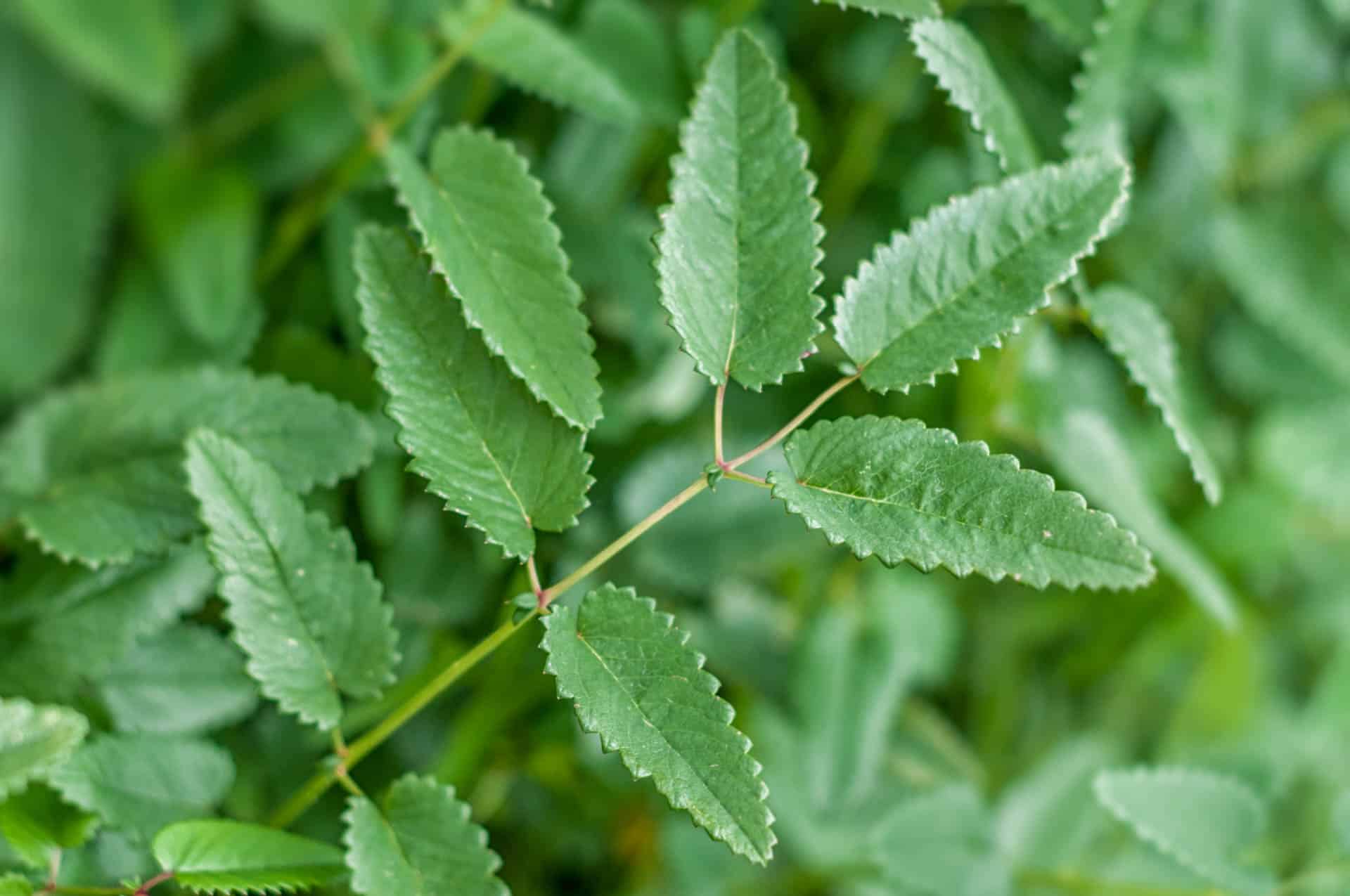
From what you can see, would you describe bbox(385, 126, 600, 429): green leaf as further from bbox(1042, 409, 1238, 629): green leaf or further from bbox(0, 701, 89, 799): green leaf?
bbox(1042, 409, 1238, 629): green leaf

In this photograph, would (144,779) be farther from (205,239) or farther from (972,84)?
(972,84)

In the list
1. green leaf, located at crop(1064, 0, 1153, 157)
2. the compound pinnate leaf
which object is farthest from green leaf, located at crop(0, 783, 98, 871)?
green leaf, located at crop(1064, 0, 1153, 157)

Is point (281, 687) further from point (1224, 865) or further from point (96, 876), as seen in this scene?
point (1224, 865)

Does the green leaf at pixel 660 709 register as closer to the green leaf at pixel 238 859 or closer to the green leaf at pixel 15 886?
the green leaf at pixel 238 859

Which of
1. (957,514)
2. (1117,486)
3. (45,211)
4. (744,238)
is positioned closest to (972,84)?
(744,238)

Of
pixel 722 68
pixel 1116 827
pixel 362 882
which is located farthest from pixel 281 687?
pixel 1116 827

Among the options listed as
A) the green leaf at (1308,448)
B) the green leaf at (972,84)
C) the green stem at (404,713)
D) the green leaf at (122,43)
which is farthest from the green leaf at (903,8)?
the green leaf at (1308,448)

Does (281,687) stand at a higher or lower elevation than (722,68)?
lower

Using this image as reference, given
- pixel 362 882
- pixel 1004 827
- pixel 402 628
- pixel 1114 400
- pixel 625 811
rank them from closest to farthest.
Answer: pixel 362 882 < pixel 402 628 < pixel 1004 827 < pixel 625 811 < pixel 1114 400
